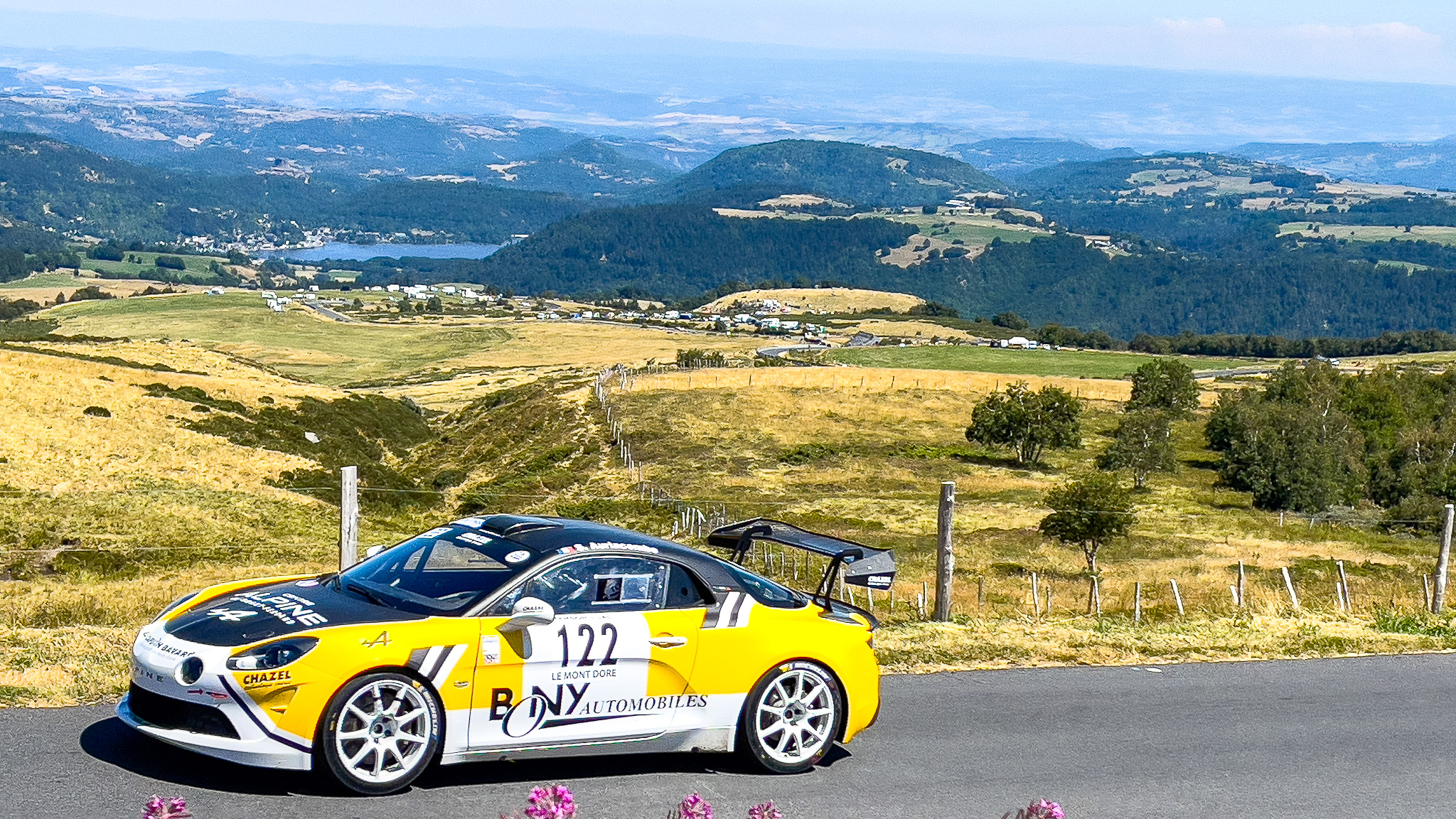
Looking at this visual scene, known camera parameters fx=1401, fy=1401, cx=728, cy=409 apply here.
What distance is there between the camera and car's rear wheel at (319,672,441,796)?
8.13 m

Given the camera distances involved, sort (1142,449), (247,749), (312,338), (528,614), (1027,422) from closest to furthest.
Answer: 1. (247,749)
2. (528,614)
3. (1142,449)
4. (1027,422)
5. (312,338)

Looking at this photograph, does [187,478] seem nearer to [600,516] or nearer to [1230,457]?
[600,516]

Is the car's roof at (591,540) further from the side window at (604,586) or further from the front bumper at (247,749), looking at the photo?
the front bumper at (247,749)

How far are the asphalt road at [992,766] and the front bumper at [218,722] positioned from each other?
27 cm

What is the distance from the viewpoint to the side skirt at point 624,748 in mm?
8594

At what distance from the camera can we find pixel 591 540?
30.7 feet

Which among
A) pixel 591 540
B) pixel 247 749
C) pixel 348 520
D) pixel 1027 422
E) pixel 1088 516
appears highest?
pixel 591 540

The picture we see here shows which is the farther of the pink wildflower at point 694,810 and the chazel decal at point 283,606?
the chazel decal at point 283,606

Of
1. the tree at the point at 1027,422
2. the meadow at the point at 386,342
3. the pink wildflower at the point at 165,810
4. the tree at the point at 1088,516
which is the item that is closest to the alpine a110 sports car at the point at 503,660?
the pink wildflower at the point at 165,810

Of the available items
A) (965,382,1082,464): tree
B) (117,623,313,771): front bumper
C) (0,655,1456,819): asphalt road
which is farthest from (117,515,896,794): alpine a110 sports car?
(965,382,1082,464): tree

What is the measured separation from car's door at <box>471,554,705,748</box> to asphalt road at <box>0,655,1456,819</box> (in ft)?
1.18

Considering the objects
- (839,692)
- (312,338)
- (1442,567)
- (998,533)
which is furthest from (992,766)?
(312,338)

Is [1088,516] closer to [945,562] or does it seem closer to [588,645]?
[945,562]

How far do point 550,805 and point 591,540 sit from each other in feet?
12.8
